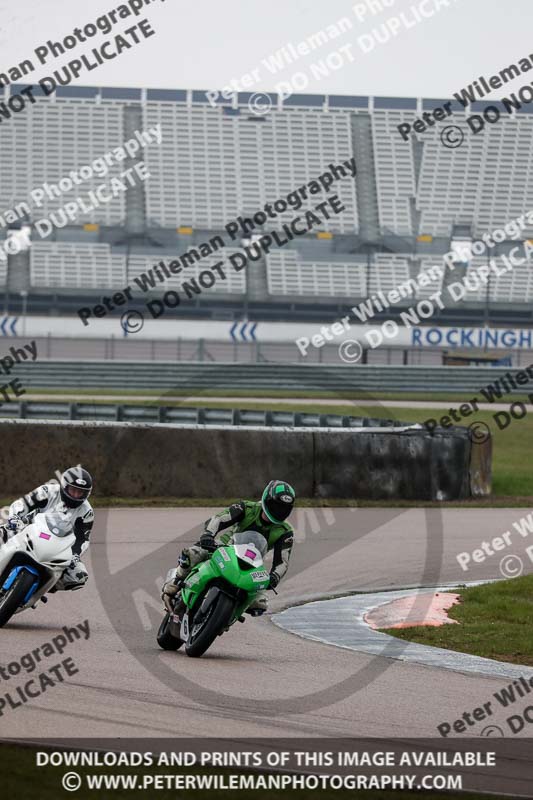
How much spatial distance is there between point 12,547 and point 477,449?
13.5 m

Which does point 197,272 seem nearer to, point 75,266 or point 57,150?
point 75,266

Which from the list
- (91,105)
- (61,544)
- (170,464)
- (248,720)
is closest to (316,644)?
(61,544)

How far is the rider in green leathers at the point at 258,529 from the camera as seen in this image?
31.8ft

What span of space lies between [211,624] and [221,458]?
1128 cm

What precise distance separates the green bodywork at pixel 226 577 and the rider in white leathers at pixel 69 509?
1.40m

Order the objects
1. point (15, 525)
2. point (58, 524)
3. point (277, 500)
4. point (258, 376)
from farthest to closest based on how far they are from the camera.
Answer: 1. point (258, 376)
2. point (15, 525)
3. point (58, 524)
4. point (277, 500)

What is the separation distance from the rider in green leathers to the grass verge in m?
1.88

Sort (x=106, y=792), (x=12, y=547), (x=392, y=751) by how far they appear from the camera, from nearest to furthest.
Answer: (x=106, y=792)
(x=392, y=751)
(x=12, y=547)

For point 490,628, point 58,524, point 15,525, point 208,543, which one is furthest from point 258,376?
point 208,543

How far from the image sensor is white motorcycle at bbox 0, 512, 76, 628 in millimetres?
10352

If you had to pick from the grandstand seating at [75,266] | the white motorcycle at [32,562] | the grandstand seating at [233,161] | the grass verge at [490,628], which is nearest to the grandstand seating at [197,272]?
the grandstand seating at [75,266]

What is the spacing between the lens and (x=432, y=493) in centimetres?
2183

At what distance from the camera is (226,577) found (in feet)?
31.3

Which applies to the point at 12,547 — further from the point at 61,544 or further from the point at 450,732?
the point at 450,732
